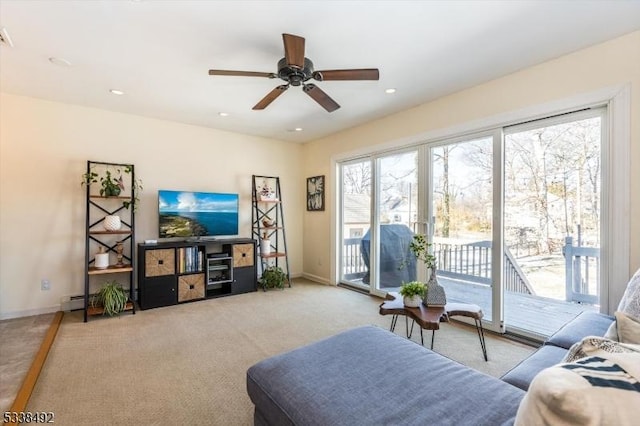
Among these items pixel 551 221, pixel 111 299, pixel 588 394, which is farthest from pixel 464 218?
pixel 111 299

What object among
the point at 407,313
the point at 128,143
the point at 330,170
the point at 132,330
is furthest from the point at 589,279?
the point at 128,143

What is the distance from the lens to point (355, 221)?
5.02 meters

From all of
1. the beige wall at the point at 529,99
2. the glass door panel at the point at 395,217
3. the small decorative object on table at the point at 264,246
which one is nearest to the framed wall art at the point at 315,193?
the beige wall at the point at 529,99

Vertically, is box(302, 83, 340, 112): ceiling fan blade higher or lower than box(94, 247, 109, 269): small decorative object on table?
higher

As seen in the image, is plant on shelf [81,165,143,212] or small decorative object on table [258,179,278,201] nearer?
plant on shelf [81,165,143,212]

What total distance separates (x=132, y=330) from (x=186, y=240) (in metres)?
1.57

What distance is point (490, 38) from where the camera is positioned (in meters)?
2.38

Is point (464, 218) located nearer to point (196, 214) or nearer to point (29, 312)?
point (196, 214)

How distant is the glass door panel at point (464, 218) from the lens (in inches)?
128

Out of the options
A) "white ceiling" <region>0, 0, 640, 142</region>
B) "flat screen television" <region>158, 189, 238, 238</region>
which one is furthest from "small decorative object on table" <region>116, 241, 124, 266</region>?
"white ceiling" <region>0, 0, 640, 142</region>

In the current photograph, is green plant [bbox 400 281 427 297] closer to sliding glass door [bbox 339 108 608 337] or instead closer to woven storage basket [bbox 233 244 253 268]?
sliding glass door [bbox 339 108 608 337]

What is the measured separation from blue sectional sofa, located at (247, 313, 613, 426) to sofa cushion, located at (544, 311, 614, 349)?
0.04ft

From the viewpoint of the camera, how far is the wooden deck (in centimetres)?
282

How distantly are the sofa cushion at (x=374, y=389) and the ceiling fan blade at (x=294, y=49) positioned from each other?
6.29 ft
